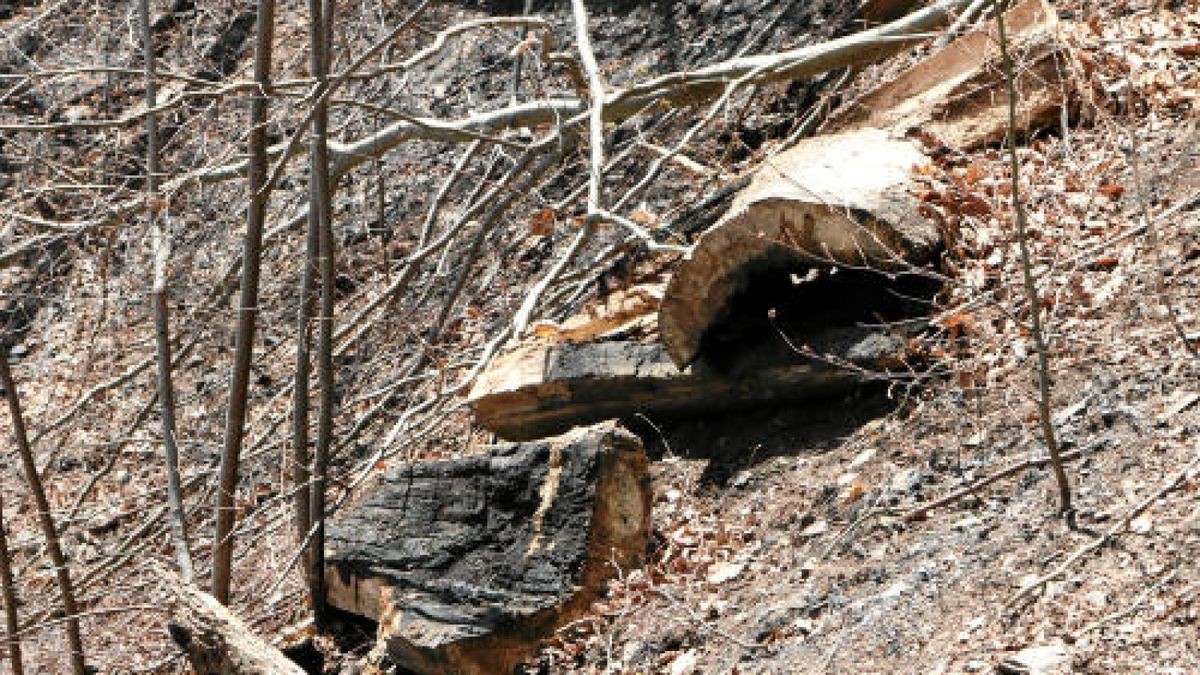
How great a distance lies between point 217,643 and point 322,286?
6.31ft

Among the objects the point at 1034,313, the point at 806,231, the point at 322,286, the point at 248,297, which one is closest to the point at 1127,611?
the point at 1034,313

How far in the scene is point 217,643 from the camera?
4.62m

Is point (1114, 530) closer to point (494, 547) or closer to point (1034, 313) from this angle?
point (1034, 313)

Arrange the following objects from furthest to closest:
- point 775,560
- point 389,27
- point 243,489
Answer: point 389,27 < point 243,489 < point 775,560

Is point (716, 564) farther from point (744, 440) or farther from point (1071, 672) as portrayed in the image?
point (1071, 672)

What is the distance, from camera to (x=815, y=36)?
29.7 feet

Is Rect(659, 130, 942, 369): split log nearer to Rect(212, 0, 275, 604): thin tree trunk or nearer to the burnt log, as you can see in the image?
the burnt log

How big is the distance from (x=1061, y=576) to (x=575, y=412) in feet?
8.97

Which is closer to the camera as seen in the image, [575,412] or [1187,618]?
[1187,618]

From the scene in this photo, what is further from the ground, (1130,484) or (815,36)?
(815,36)

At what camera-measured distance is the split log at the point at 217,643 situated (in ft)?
15.0

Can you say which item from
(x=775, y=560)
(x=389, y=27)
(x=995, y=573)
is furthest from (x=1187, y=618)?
(x=389, y=27)

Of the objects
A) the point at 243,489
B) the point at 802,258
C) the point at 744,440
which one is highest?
the point at 802,258

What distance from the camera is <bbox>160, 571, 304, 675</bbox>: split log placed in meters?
4.56
